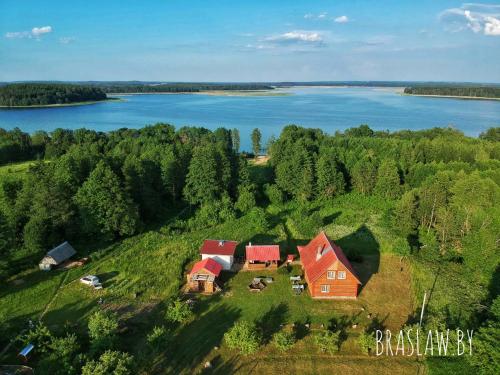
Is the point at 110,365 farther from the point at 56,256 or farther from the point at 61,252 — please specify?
the point at 61,252

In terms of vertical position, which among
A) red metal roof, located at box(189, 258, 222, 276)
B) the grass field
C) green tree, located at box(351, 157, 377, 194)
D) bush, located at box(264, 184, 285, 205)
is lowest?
the grass field

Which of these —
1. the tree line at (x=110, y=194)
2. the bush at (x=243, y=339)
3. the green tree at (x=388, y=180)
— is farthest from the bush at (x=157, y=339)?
the green tree at (x=388, y=180)

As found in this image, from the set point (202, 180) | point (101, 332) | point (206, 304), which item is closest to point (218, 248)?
point (206, 304)

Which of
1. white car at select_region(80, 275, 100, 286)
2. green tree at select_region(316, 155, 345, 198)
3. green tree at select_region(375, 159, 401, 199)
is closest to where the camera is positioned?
white car at select_region(80, 275, 100, 286)

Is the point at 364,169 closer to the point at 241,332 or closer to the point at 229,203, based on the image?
the point at 229,203

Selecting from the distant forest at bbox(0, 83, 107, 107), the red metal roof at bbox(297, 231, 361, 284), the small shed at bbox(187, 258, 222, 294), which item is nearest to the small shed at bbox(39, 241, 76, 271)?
the small shed at bbox(187, 258, 222, 294)

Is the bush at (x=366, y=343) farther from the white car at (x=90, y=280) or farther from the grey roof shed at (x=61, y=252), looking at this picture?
the grey roof shed at (x=61, y=252)

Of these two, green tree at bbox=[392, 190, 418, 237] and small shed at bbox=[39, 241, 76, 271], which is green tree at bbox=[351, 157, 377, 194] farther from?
small shed at bbox=[39, 241, 76, 271]

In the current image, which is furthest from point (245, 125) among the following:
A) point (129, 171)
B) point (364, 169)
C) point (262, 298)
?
point (262, 298)
